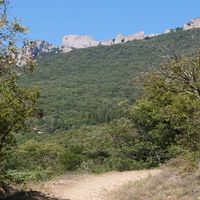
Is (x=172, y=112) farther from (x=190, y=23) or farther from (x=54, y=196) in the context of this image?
(x=190, y=23)

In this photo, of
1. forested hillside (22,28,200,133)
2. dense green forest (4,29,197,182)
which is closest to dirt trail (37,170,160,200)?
dense green forest (4,29,197,182)

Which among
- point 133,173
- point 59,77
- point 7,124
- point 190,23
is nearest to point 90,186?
point 133,173

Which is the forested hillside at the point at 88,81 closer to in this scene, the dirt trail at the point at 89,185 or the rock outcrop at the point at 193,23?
the rock outcrop at the point at 193,23

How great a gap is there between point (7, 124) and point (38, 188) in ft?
16.5

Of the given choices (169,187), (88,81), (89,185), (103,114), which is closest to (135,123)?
(89,185)

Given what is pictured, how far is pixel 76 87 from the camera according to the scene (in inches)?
4899

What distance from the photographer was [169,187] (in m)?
13.4

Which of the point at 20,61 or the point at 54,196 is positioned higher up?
the point at 20,61

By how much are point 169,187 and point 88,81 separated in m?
118

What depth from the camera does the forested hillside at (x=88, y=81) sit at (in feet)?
329

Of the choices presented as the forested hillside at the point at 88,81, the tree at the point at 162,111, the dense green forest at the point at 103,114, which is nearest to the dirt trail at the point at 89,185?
the dense green forest at the point at 103,114

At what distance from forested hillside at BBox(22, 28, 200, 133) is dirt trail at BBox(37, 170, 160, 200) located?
192ft

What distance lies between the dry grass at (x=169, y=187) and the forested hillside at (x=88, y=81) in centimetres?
6295

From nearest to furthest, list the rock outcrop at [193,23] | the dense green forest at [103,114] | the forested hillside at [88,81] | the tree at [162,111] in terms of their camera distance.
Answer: the tree at [162,111] < the dense green forest at [103,114] < the forested hillside at [88,81] < the rock outcrop at [193,23]
